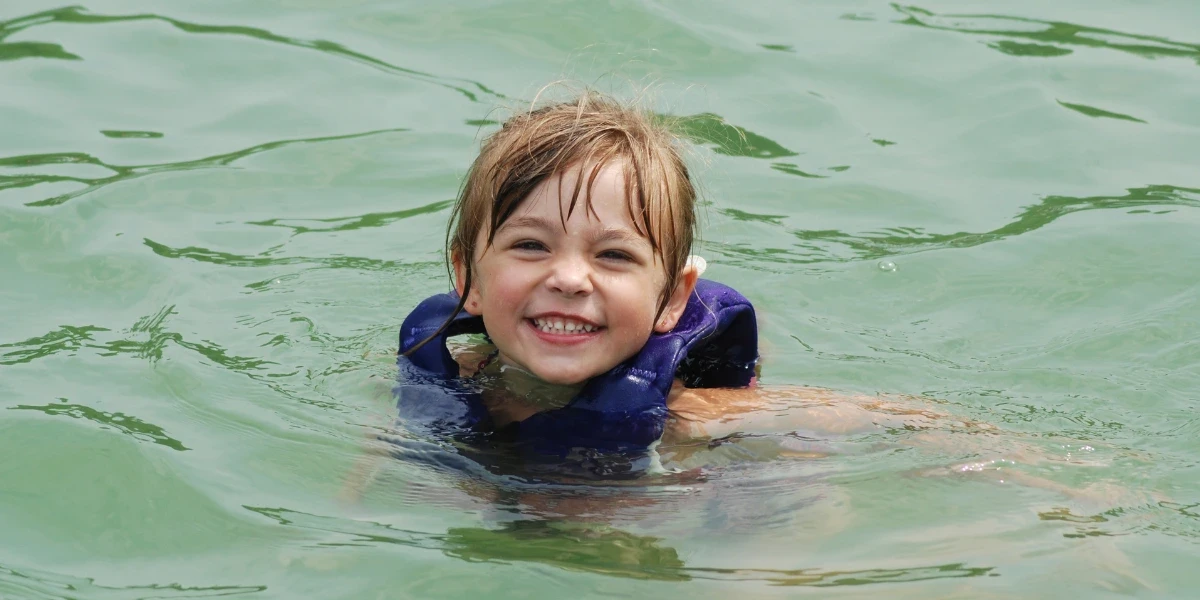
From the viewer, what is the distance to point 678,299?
14.1 ft

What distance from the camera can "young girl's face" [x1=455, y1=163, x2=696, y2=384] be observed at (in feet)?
12.9

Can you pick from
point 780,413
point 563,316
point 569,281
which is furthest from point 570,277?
point 780,413

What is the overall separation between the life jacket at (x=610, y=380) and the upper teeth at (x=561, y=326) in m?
0.17

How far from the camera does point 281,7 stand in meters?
8.23

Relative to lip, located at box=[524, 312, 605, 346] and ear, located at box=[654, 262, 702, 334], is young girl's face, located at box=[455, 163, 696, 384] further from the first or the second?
ear, located at box=[654, 262, 702, 334]

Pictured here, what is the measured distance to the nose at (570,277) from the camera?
153 inches

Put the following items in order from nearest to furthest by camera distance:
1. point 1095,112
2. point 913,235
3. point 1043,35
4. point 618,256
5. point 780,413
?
point 618,256
point 780,413
point 913,235
point 1095,112
point 1043,35

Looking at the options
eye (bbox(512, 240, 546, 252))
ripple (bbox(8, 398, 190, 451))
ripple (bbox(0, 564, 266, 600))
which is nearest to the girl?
eye (bbox(512, 240, 546, 252))

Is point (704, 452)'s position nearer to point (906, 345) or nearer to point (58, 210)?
point (906, 345)

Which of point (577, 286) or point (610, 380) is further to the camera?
point (610, 380)

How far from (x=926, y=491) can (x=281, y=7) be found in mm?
5464

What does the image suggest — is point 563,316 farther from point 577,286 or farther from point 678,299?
point 678,299

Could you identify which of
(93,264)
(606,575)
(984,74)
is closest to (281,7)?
(93,264)

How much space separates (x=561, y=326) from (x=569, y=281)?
18 cm
